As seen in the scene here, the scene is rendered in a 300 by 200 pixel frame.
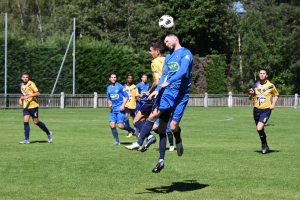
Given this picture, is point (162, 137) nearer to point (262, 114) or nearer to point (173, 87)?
point (173, 87)

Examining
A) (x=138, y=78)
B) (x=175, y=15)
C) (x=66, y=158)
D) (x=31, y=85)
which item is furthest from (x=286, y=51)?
(x=66, y=158)

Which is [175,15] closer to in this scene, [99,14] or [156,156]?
[99,14]

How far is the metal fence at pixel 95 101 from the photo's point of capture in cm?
4659

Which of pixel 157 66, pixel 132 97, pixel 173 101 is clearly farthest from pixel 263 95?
pixel 132 97

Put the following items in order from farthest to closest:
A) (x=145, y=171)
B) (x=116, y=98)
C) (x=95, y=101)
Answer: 1. (x=95, y=101)
2. (x=116, y=98)
3. (x=145, y=171)

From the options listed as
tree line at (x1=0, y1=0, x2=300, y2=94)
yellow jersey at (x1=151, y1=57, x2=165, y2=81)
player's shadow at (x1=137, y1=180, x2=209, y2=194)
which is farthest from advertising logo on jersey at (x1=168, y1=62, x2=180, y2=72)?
tree line at (x1=0, y1=0, x2=300, y2=94)

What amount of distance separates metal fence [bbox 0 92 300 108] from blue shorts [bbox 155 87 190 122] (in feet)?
120

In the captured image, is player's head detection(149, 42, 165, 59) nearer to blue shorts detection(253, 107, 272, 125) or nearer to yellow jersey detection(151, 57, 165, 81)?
yellow jersey detection(151, 57, 165, 81)

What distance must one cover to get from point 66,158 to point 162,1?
5663cm

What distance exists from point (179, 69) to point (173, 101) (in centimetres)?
55

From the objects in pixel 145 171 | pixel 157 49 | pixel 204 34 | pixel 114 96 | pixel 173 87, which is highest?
pixel 204 34

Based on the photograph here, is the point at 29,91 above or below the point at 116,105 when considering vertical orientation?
above

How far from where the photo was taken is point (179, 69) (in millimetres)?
10516

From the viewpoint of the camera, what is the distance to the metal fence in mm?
46594
